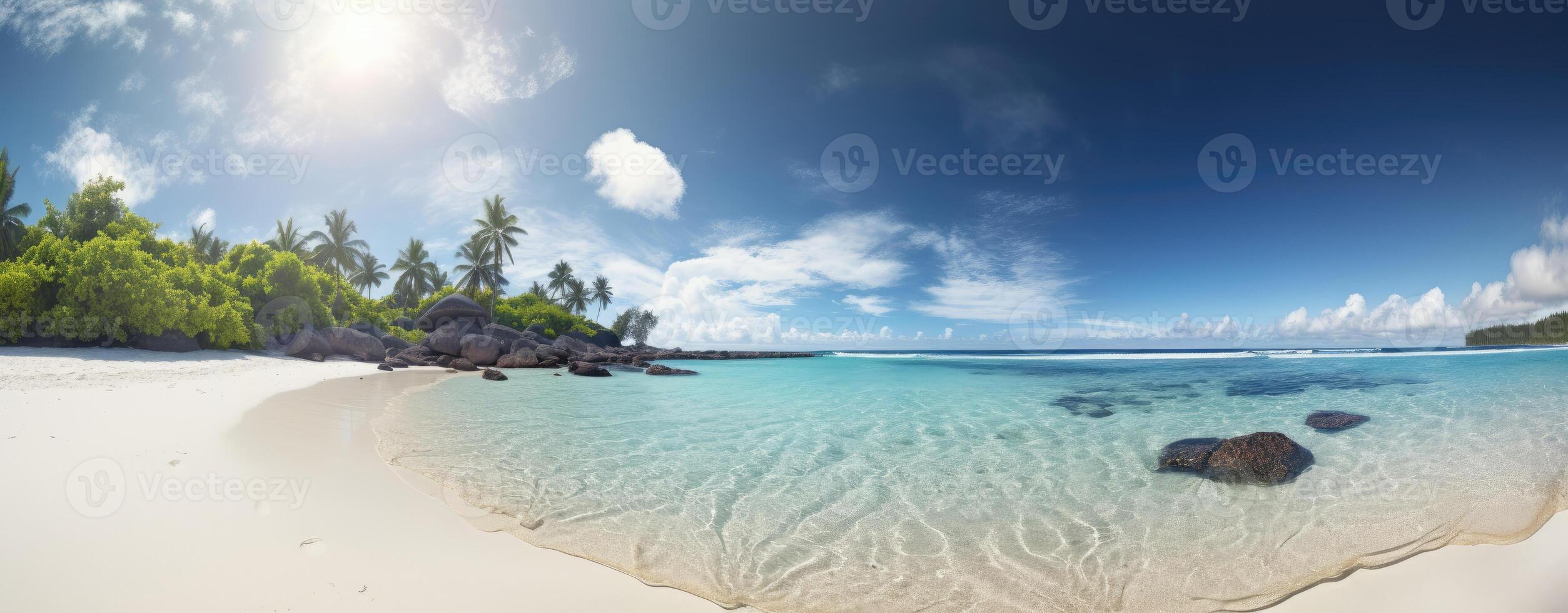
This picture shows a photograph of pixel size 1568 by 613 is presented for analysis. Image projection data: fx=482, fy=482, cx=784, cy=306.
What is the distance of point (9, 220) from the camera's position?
30.8 metres

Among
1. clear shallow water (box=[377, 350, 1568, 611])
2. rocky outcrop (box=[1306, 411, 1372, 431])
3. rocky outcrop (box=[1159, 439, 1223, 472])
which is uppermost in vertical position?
rocky outcrop (box=[1306, 411, 1372, 431])

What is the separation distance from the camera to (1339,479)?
5.84m

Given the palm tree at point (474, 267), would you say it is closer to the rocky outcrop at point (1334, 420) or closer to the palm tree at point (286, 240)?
the palm tree at point (286, 240)

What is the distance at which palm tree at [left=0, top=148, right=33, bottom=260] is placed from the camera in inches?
1118

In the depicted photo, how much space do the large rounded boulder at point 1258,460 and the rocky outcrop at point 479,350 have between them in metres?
32.5

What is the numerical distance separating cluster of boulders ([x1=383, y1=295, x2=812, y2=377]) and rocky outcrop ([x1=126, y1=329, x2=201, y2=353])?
7354 mm

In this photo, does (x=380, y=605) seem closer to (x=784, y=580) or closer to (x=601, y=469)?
(x=784, y=580)

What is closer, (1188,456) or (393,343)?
(1188,456)

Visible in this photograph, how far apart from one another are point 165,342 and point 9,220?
32123 millimetres

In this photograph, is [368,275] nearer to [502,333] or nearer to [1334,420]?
[502,333]

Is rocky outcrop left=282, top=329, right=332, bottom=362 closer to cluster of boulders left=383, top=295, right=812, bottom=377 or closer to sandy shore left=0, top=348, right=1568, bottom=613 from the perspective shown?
cluster of boulders left=383, top=295, right=812, bottom=377

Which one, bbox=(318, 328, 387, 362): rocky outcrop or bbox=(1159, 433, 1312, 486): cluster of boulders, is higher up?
bbox=(318, 328, 387, 362): rocky outcrop

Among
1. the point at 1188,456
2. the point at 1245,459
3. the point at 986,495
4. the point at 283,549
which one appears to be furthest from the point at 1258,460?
the point at 283,549

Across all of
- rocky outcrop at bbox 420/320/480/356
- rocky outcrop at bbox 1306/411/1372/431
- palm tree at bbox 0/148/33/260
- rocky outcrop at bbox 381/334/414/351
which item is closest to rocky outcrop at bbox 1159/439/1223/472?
rocky outcrop at bbox 1306/411/1372/431
